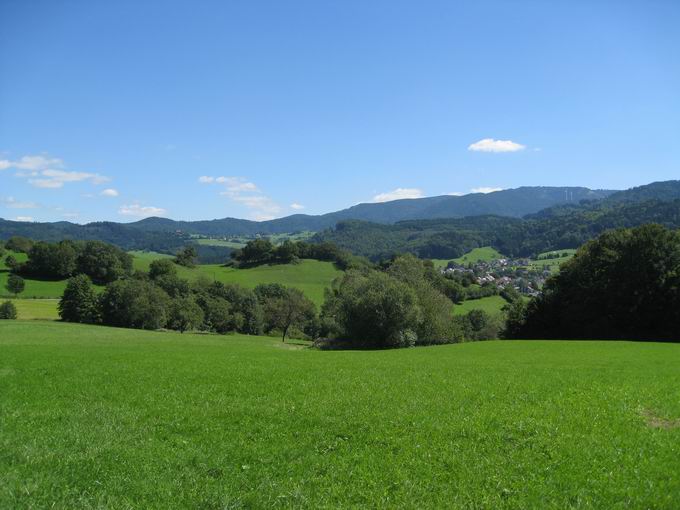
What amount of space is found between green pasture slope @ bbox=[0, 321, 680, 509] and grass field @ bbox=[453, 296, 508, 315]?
9263cm

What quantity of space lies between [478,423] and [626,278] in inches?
2053

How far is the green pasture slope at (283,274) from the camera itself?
136m

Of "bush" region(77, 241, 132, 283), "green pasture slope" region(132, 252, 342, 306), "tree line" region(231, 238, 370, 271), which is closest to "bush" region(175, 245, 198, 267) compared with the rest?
"green pasture slope" region(132, 252, 342, 306)

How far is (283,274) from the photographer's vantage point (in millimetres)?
152750

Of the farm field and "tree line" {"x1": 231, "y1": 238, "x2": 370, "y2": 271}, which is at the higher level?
"tree line" {"x1": 231, "y1": 238, "x2": 370, "y2": 271}

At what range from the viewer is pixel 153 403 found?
15.5m

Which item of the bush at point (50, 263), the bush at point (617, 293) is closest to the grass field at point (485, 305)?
the bush at point (617, 293)

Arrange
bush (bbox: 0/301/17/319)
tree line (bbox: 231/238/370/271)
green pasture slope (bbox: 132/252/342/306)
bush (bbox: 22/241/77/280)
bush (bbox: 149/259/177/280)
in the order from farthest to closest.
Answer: tree line (bbox: 231/238/370/271) → green pasture slope (bbox: 132/252/342/306) → bush (bbox: 149/259/177/280) → bush (bbox: 22/241/77/280) → bush (bbox: 0/301/17/319)

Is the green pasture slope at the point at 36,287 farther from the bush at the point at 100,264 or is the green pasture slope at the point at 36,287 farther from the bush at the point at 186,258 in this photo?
the bush at the point at 186,258

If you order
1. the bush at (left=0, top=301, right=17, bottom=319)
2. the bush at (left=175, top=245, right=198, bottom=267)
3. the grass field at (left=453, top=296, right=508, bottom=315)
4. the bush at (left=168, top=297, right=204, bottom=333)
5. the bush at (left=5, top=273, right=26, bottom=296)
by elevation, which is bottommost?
the grass field at (left=453, top=296, right=508, bottom=315)

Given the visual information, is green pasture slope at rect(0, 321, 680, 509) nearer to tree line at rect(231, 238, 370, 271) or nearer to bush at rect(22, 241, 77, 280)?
bush at rect(22, 241, 77, 280)

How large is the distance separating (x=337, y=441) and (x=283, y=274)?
14220cm

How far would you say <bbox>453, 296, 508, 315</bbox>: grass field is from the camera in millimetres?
111137

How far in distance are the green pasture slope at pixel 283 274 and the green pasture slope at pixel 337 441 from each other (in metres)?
104
